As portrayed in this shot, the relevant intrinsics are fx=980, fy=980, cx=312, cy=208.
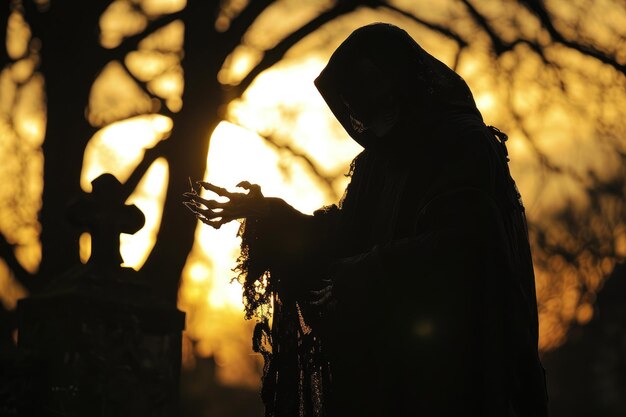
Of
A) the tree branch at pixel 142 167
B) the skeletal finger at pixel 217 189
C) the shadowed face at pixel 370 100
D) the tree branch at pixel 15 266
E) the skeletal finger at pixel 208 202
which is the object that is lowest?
the skeletal finger at pixel 208 202

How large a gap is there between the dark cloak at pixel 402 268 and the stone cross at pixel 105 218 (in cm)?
196

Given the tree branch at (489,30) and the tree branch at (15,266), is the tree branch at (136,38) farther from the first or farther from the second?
the tree branch at (489,30)

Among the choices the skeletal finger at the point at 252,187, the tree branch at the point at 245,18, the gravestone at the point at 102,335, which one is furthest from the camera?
the tree branch at the point at 245,18

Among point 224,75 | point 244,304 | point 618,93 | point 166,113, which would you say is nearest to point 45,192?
point 166,113

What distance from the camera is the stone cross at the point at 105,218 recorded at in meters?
5.71

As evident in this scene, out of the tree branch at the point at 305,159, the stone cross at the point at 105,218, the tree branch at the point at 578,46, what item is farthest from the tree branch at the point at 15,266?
the tree branch at the point at 578,46

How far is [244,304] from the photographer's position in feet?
13.0

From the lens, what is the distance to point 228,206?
3846 millimetres

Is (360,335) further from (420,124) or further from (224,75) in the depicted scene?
(224,75)

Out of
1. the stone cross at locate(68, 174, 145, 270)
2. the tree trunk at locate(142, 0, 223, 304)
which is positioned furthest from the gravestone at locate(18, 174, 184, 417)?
the tree trunk at locate(142, 0, 223, 304)

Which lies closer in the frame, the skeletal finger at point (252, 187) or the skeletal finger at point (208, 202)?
the skeletal finger at point (208, 202)

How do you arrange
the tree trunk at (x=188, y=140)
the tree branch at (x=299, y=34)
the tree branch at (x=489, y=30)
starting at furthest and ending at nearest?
the tree branch at (x=299, y=34)
the tree branch at (x=489, y=30)
the tree trunk at (x=188, y=140)

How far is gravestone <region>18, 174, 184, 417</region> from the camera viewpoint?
530cm

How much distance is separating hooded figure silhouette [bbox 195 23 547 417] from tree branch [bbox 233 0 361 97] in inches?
319
